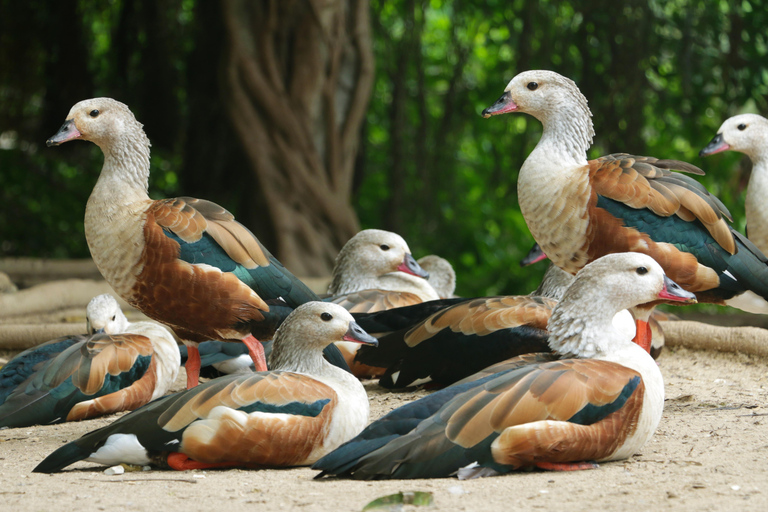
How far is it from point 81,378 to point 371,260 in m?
2.54

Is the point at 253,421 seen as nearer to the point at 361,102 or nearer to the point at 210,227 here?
the point at 210,227

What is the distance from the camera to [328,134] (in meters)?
9.11

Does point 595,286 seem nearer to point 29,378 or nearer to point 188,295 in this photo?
point 188,295

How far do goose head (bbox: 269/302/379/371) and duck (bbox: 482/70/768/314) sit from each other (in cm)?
129

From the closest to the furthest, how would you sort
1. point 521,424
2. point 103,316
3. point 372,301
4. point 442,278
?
point 521,424 < point 103,316 < point 372,301 < point 442,278

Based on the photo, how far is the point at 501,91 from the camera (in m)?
10.5

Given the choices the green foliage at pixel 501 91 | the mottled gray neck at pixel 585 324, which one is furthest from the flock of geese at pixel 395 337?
the green foliage at pixel 501 91

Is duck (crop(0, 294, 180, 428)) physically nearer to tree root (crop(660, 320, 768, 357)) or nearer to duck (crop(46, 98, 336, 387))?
duck (crop(46, 98, 336, 387))

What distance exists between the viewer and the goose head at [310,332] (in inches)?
148

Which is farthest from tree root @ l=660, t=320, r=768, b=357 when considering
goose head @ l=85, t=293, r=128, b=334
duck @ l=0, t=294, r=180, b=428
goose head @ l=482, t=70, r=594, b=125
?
goose head @ l=85, t=293, r=128, b=334

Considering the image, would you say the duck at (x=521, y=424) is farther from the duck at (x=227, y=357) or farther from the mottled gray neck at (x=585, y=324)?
the duck at (x=227, y=357)

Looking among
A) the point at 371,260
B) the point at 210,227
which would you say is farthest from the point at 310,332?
the point at 371,260

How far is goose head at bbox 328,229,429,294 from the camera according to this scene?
6.29 m

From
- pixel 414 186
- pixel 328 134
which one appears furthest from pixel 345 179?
pixel 414 186
